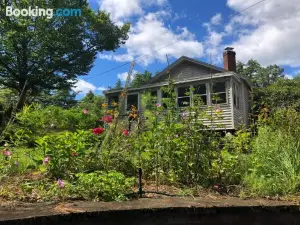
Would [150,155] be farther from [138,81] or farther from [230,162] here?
[138,81]

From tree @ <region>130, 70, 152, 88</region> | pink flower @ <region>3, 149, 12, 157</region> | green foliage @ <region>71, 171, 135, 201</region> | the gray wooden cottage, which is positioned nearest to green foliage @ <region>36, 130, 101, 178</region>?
pink flower @ <region>3, 149, 12, 157</region>

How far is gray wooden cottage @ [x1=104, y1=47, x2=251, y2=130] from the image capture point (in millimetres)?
15906

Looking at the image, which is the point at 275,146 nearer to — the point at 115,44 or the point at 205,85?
the point at 205,85

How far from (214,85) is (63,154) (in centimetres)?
1424

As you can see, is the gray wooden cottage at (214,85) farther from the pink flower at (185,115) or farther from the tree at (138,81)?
the pink flower at (185,115)

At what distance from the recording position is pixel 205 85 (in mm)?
16641

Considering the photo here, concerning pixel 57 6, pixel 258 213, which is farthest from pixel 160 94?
pixel 258 213

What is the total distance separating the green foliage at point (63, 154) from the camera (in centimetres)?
275

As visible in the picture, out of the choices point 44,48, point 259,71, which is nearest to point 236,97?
point 44,48

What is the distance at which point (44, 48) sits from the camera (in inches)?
873

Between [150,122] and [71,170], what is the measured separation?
106 centimetres

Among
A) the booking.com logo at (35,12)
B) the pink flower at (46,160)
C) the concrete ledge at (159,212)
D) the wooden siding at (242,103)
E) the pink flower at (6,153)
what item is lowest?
the concrete ledge at (159,212)

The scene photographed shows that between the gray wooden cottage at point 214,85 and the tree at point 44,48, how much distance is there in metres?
4.66

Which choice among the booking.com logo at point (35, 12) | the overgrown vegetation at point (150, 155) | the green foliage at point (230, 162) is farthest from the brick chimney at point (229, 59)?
the green foliage at point (230, 162)
